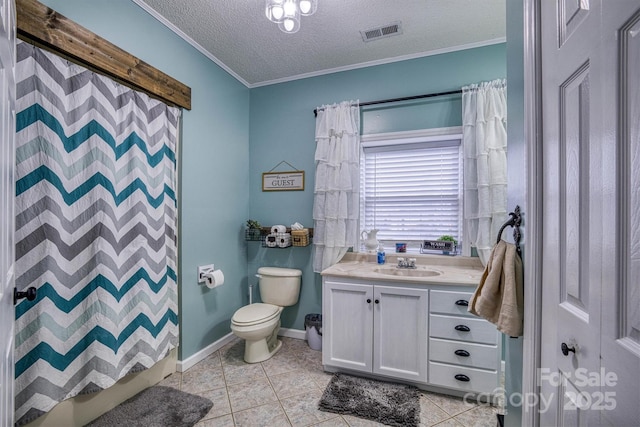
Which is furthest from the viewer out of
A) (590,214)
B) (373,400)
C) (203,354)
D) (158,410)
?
(203,354)

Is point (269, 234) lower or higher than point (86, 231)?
lower

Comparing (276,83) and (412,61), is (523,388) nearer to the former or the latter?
(412,61)

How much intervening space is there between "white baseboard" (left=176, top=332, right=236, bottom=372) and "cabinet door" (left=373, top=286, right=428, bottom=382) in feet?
4.85

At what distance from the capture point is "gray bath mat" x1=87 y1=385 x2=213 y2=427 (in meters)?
1.69

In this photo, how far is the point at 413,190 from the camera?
272 cm

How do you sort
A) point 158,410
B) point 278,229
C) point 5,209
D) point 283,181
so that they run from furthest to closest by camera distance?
point 283,181 → point 278,229 → point 158,410 → point 5,209

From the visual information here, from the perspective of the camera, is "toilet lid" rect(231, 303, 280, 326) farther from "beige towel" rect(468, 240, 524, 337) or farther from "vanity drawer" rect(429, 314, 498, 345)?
"beige towel" rect(468, 240, 524, 337)

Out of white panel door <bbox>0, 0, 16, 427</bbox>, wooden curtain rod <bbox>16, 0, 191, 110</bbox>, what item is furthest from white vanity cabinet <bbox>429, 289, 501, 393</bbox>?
wooden curtain rod <bbox>16, 0, 191, 110</bbox>

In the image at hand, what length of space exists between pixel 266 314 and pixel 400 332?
111 cm

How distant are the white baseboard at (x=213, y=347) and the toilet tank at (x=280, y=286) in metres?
0.38

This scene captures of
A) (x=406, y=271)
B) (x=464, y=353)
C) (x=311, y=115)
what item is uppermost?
(x=311, y=115)

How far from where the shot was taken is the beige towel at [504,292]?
109 cm

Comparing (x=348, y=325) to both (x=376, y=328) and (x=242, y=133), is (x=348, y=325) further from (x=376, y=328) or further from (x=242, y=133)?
(x=242, y=133)

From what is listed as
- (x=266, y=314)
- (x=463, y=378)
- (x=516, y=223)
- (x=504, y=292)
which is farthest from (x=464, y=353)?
(x=266, y=314)
